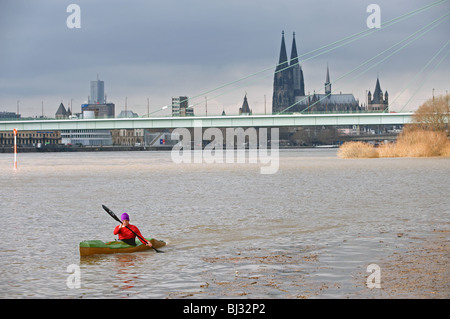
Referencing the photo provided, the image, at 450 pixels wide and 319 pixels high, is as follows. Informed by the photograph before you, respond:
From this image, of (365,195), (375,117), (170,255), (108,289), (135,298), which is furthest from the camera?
(375,117)

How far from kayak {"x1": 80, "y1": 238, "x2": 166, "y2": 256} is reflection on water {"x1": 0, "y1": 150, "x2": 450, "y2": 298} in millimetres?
182

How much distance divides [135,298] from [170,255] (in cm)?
369

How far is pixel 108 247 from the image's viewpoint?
13.6m

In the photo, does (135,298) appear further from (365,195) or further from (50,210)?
(365,195)

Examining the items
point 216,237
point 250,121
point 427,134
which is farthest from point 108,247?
point 250,121

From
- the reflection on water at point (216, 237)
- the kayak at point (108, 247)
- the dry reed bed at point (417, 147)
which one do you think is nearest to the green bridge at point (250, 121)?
the dry reed bed at point (417, 147)

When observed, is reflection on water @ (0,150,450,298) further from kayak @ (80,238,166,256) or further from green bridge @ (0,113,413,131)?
green bridge @ (0,113,413,131)

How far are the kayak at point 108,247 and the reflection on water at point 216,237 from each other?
0.18 m

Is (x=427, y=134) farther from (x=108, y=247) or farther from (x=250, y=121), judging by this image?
(x=108, y=247)

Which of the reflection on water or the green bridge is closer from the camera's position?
the reflection on water

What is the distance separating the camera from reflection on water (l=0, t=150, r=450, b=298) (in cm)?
1067

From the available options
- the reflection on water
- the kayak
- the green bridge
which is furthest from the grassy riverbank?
the kayak
